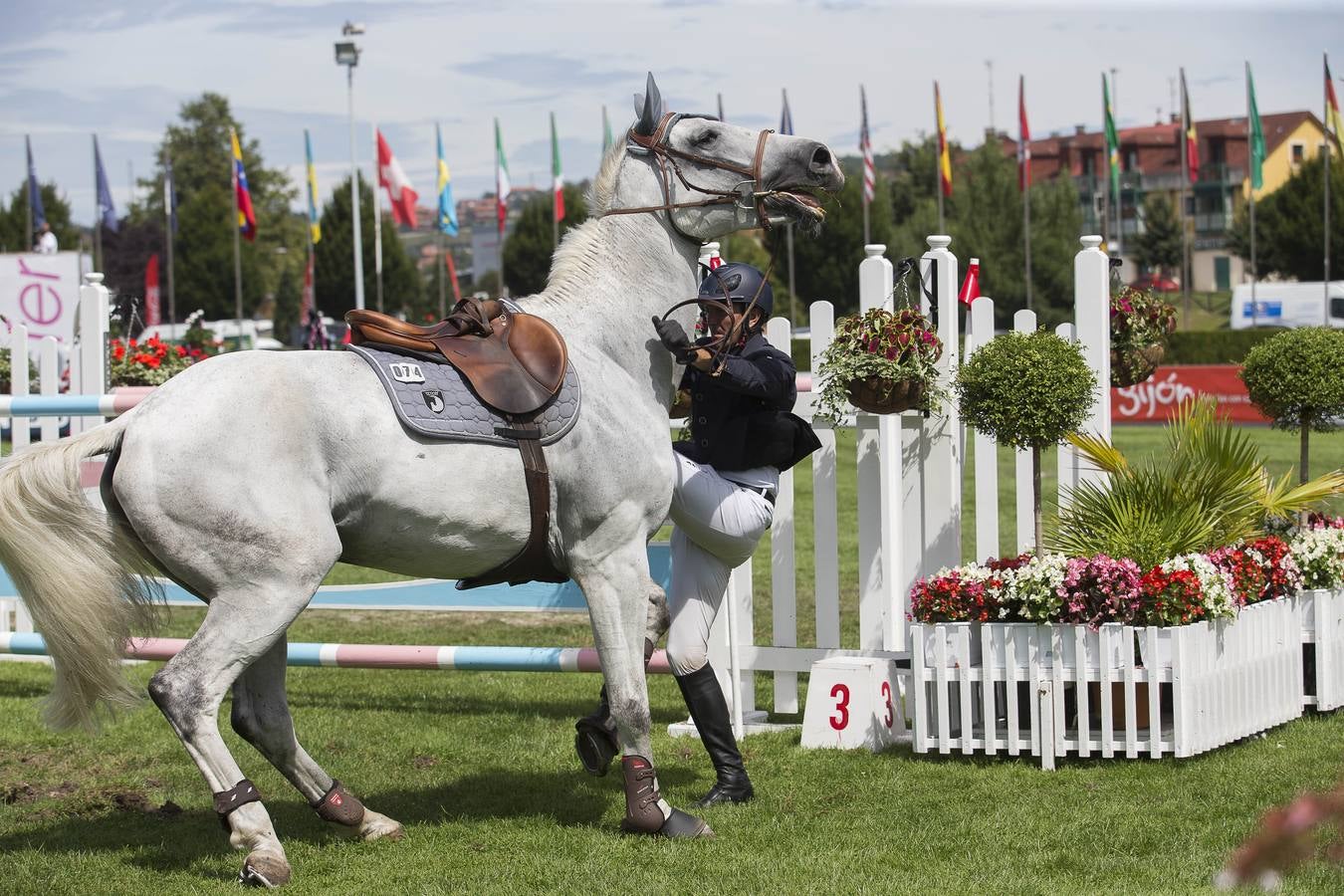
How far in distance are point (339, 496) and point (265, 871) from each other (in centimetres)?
128

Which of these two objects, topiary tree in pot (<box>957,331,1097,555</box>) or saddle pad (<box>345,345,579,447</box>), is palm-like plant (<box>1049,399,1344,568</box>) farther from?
saddle pad (<box>345,345,579,447</box>)

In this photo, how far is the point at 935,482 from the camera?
7.15 m

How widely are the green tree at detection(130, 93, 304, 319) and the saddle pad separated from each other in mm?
65762

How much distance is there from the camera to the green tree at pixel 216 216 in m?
70.8

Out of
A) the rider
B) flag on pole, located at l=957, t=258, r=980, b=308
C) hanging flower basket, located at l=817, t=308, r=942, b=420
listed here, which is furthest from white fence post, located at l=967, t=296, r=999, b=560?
the rider

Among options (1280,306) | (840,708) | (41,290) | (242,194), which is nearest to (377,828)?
(840,708)

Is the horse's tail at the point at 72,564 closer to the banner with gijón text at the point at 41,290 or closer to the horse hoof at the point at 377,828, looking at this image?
the horse hoof at the point at 377,828

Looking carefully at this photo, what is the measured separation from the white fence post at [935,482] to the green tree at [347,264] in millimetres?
66783

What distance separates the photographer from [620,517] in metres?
5.19

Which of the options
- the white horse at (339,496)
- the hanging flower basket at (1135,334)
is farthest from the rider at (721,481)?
the hanging flower basket at (1135,334)

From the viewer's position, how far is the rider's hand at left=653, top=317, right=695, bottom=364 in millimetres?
5312

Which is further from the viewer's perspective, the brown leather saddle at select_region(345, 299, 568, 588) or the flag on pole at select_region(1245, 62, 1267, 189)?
the flag on pole at select_region(1245, 62, 1267, 189)

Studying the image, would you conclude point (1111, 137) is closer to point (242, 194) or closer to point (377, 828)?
point (242, 194)

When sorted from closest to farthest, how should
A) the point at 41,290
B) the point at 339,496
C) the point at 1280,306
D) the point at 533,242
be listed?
the point at 339,496, the point at 41,290, the point at 1280,306, the point at 533,242
